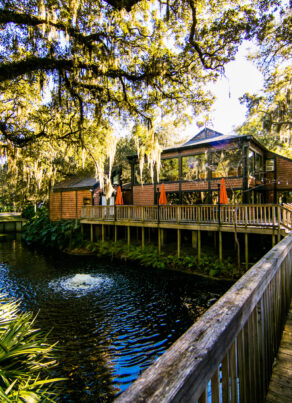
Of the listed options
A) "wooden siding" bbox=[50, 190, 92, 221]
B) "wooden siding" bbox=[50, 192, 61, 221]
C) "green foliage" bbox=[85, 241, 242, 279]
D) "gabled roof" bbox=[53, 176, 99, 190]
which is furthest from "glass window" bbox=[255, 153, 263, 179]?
"wooden siding" bbox=[50, 192, 61, 221]

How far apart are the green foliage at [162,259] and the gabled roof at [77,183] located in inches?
252

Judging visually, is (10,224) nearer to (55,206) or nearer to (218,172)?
(55,206)

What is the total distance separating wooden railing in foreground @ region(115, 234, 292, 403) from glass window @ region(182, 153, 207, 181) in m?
15.0

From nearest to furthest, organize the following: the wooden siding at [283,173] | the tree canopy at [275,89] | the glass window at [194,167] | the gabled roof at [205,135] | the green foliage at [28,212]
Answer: the tree canopy at [275,89]
the glass window at [194,167]
the wooden siding at [283,173]
the gabled roof at [205,135]
the green foliage at [28,212]

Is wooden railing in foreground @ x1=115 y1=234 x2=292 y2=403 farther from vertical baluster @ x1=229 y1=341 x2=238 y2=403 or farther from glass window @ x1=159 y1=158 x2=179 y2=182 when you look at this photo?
glass window @ x1=159 y1=158 x2=179 y2=182

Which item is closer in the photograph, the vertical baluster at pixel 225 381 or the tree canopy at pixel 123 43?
the vertical baluster at pixel 225 381

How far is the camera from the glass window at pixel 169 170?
722 inches

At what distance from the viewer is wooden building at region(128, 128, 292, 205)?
15.3 metres

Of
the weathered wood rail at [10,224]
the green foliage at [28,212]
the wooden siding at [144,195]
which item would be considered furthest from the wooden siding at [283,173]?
the weathered wood rail at [10,224]

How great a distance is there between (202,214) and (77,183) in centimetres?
1535

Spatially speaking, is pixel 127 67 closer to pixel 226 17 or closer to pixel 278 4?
pixel 226 17

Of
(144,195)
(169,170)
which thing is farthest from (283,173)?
(144,195)

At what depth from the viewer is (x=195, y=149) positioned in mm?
17016

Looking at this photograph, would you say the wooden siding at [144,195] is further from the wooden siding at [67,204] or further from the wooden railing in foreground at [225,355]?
the wooden railing in foreground at [225,355]
